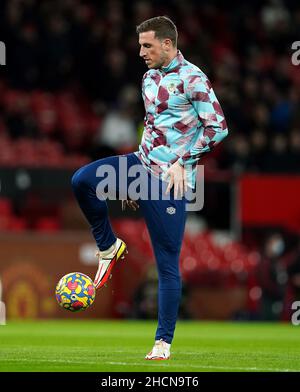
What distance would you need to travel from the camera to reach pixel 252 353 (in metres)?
9.46

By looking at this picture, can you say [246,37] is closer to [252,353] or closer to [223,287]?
[223,287]

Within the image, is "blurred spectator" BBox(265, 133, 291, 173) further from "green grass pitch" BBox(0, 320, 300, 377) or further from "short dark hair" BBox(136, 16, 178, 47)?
"short dark hair" BBox(136, 16, 178, 47)

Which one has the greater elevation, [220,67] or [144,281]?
[220,67]

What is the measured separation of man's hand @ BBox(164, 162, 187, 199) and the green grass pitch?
1.21 m

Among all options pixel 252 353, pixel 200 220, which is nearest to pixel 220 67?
pixel 200 220

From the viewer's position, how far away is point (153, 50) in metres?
8.42

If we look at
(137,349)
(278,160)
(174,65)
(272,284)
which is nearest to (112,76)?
(278,160)

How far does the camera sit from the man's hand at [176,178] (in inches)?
327

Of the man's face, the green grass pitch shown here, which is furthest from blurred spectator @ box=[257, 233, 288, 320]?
the man's face

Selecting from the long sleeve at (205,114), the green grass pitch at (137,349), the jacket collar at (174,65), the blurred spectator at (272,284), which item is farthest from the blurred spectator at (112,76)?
the long sleeve at (205,114)

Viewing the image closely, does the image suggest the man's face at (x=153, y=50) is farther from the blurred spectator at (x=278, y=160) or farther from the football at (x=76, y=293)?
the blurred spectator at (x=278, y=160)

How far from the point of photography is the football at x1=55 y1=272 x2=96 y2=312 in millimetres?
8625

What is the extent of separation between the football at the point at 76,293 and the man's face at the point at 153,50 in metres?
1.68

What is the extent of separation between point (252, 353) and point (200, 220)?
1045 centimetres
